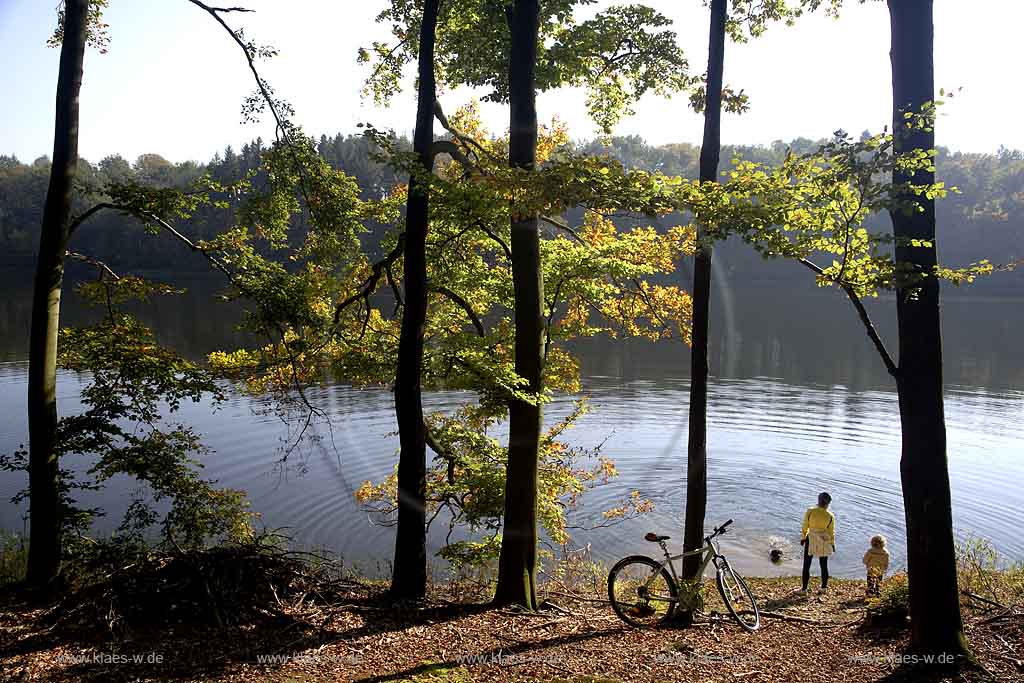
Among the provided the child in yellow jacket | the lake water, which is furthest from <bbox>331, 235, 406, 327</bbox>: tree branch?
the child in yellow jacket

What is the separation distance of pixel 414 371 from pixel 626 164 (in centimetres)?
7043

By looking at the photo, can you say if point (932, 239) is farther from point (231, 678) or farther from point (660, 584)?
point (231, 678)

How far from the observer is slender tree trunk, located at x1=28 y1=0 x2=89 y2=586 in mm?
7922

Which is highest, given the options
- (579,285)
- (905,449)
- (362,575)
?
(579,285)

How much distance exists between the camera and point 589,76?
35.9 ft

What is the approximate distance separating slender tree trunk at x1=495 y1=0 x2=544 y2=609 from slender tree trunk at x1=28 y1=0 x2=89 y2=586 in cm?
470

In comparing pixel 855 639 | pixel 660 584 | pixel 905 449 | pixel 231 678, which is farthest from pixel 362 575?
pixel 905 449

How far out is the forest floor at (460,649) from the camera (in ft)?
19.7

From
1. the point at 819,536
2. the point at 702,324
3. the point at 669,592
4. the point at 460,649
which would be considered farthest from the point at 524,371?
the point at 819,536

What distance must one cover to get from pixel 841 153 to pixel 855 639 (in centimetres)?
465

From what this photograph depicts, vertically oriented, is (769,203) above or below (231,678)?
above

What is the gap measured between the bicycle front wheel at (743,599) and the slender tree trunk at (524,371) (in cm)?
225

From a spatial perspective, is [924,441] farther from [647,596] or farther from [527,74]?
[527,74]

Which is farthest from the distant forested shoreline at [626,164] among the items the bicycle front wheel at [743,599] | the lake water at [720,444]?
the bicycle front wheel at [743,599]
